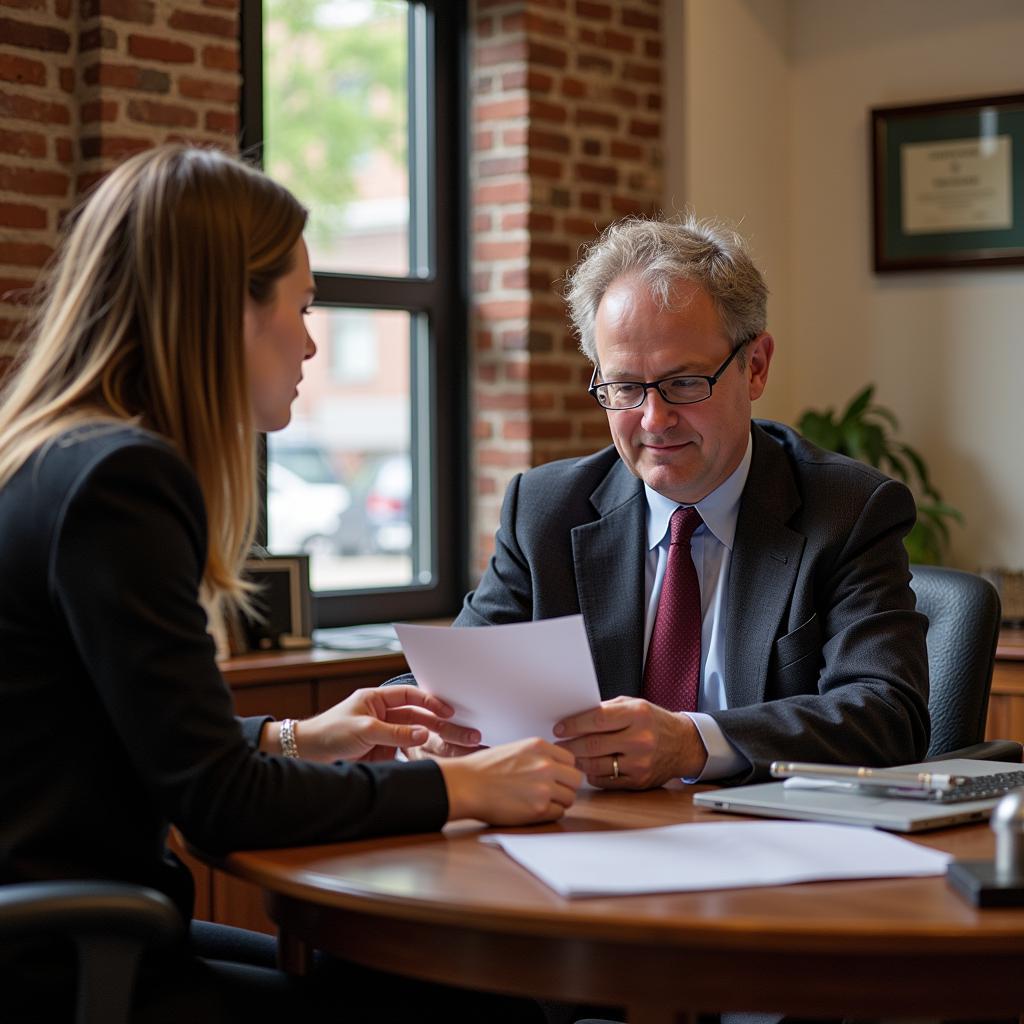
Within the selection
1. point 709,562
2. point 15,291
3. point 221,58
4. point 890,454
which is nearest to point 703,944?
point 709,562

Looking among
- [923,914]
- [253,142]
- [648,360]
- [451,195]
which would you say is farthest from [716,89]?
[923,914]

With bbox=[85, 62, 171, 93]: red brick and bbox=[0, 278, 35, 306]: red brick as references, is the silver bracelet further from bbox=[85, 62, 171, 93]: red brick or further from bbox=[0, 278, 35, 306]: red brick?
bbox=[85, 62, 171, 93]: red brick

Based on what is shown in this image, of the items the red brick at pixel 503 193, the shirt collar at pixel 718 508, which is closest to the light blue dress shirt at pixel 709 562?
the shirt collar at pixel 718 508

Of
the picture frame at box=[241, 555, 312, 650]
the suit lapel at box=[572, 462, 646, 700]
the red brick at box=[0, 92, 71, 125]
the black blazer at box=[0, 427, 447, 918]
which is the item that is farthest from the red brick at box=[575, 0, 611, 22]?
the black blazer at box=[0, 427, 447, 918]

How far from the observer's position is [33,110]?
314cm

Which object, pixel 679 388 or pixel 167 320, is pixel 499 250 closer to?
pixel 679 388

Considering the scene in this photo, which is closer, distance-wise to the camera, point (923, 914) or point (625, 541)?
point (923, 914)

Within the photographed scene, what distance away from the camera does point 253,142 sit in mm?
3717

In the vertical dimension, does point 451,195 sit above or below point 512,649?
above

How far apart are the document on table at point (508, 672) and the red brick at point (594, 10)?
3051 millimetres

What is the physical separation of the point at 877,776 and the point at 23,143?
2293 mm

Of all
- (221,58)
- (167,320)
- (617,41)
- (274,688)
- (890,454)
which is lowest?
(274,688)

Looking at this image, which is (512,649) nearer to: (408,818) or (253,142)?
(408,818)

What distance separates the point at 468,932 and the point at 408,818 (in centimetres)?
24
